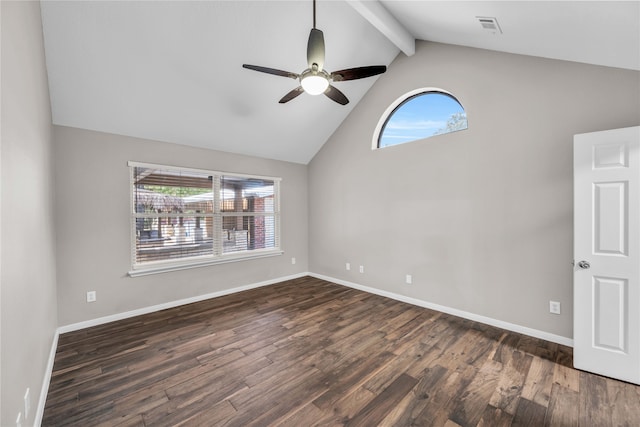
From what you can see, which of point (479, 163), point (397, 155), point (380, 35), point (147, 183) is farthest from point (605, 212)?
point (147, 183)

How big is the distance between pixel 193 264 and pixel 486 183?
412 cm

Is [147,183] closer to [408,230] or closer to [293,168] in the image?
[293,168]

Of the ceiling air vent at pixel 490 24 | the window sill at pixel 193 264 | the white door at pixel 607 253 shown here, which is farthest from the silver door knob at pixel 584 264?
the window sill at pixel 193 264

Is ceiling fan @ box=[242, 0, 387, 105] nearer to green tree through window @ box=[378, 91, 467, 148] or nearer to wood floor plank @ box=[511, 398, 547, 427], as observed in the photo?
green tree through window @ box=[378, 91, 467, 148]

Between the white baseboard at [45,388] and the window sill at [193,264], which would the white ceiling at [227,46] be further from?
the white baseboard at [45,388]

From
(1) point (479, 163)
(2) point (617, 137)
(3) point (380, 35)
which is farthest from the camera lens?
(3) point (380, 35)

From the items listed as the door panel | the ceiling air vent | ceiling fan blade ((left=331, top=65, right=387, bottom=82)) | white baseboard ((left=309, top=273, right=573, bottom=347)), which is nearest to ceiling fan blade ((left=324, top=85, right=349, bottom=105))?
ceiling fan blade ((left=331, top=65, right=387, bottom=82))

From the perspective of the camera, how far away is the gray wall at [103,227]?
3014 mm

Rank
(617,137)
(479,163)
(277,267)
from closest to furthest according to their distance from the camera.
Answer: (617,137) → (479,163) → (277,267)

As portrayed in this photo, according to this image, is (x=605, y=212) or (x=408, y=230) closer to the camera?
(x=605, y=212)

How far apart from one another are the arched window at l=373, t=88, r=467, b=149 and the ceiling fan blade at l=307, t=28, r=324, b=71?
7.02ft

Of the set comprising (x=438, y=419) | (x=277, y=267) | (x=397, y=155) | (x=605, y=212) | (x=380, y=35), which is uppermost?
(x=380, y=35)

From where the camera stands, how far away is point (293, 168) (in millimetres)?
5297

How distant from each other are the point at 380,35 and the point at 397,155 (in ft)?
5.35
